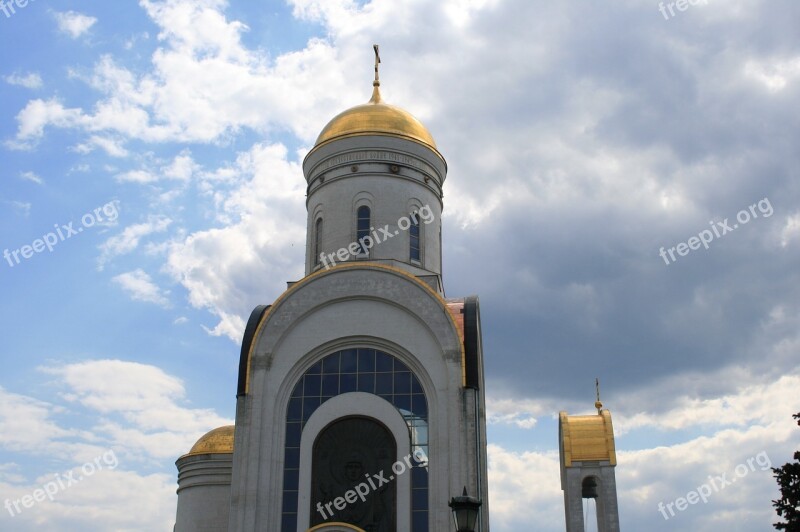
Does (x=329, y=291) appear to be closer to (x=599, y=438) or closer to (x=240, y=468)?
(x=240, y=468)

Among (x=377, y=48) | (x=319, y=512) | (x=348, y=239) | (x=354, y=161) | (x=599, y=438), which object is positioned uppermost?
(x=377, y=48)

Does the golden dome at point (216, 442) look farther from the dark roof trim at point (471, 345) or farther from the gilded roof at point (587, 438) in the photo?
the gilded roof at point (587, 438)

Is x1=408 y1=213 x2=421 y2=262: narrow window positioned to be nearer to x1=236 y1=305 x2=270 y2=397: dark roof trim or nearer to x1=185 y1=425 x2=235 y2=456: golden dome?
x1=236 y1=305 x2=270 y2=397: dark roof trim

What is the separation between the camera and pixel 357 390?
21.1 metres

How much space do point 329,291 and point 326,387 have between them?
2444 mm

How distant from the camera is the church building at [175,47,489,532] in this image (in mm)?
19922

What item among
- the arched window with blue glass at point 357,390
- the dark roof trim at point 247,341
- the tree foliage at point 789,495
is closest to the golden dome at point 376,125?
the dark roof trim at point 247,341

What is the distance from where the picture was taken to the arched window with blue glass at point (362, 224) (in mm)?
24316

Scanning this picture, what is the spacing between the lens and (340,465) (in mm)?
20344

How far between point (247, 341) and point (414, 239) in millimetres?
5798

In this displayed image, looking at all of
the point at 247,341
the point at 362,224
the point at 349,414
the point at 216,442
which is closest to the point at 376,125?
the point at 362,224

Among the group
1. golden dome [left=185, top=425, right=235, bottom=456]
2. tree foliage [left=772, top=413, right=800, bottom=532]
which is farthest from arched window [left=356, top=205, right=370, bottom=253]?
tree foliage [left=772, top=413, right=800, bottom=532]

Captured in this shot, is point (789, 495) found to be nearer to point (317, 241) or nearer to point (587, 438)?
point (587, 438)

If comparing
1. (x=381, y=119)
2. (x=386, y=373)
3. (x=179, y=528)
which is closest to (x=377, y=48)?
(x=381, y=119)
